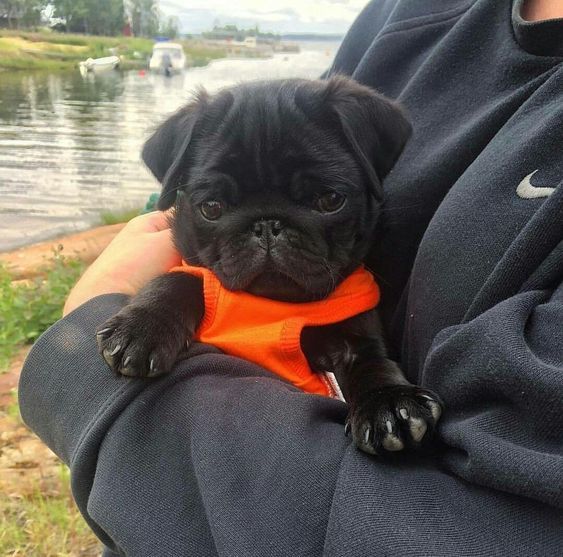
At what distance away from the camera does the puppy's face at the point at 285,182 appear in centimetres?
159

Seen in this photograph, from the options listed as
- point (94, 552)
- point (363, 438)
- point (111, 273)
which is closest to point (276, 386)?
point (363, 438)

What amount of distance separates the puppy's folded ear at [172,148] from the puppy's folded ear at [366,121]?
12.7 inches

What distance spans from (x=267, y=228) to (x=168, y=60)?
270 inches

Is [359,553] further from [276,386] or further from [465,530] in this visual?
[276,386]

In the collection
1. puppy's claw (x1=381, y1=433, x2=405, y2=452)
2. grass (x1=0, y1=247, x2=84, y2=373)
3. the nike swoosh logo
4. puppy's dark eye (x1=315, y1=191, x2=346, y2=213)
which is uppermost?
the nike swoosh logo

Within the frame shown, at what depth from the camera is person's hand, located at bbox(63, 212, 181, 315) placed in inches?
67.1

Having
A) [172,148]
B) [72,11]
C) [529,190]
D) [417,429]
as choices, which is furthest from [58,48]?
[417,429]

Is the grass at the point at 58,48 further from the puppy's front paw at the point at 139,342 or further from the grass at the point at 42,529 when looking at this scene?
the puppy's front paw at the point at 139,342

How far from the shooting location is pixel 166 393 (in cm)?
117

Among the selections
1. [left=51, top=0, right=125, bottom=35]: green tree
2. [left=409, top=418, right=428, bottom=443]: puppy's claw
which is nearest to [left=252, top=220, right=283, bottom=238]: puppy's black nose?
[left=409, top=418, right=428, bottom=443]: puppy's claw

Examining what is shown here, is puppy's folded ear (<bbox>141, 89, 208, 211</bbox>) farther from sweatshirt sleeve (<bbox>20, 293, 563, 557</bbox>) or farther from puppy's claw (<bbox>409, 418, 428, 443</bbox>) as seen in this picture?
puppy's claw (<bbox>409, 418, 428, 443</bbox>)

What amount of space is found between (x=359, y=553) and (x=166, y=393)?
509 mm

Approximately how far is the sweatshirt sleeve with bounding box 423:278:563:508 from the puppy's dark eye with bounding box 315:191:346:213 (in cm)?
66

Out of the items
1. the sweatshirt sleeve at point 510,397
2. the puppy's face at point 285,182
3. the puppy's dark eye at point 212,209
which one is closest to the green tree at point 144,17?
the puppy's face at point 285,182
